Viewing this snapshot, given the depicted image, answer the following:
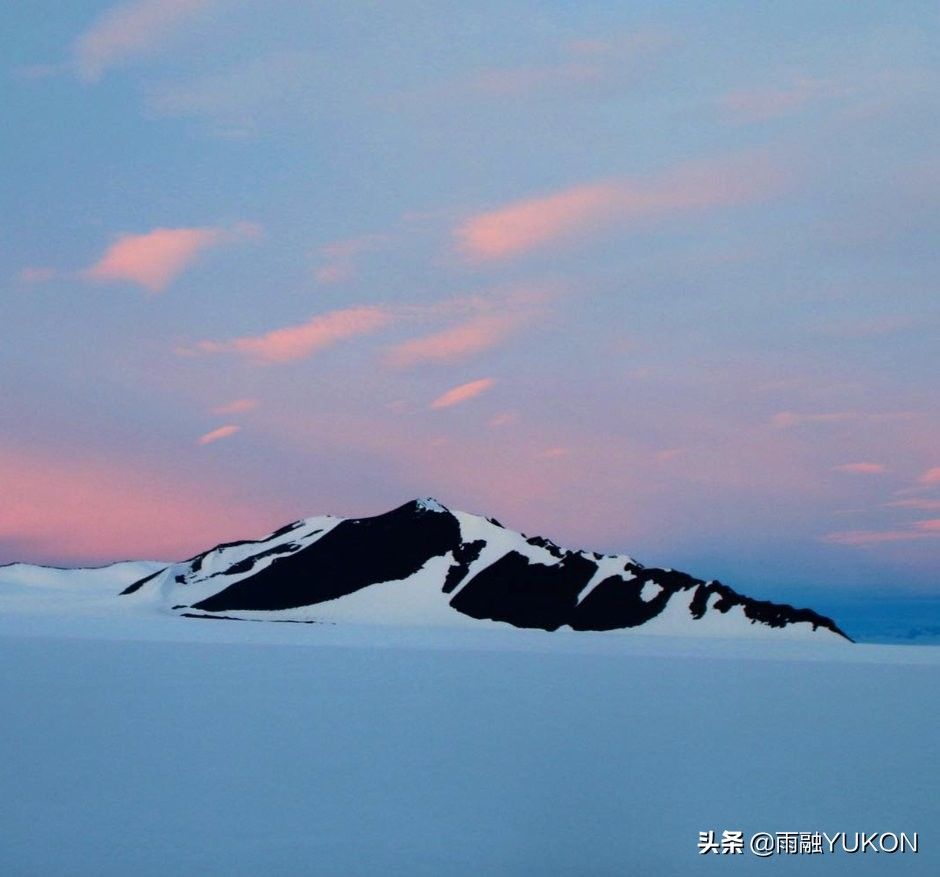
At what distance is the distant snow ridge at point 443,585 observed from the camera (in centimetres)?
5781

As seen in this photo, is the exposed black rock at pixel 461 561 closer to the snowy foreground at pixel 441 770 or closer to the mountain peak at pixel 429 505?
the mountain peak at pixel 429 505

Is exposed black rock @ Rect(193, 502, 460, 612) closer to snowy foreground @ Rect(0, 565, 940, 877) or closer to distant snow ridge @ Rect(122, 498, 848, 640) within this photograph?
distant snow ridge @ Rect(122, 498, 848, 640)

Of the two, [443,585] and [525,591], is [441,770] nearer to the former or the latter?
[525,591]

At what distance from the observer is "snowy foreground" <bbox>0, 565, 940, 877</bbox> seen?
924 centimetres

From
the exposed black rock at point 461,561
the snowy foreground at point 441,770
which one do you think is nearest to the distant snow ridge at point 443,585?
the exposed black rock at point 461,561

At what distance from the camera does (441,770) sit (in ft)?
40.3

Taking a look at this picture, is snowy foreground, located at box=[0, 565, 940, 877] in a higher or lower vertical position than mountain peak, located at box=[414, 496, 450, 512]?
lower

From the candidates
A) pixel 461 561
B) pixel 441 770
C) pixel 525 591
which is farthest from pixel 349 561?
pixel 441 770

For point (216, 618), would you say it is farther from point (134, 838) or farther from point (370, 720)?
point (134, 838)

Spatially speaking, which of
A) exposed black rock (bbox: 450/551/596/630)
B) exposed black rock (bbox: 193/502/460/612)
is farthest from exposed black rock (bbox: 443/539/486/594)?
exposed black rock (bbox: 450/551/596/630)

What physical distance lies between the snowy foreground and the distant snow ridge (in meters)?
34.0

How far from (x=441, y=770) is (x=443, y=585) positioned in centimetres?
4997

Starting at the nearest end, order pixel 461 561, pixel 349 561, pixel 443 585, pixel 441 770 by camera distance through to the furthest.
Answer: pixel 441 770
pixel 443 585
pixel 461 561
pixel 349 561

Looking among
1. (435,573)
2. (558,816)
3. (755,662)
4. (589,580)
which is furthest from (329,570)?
(558,816)
